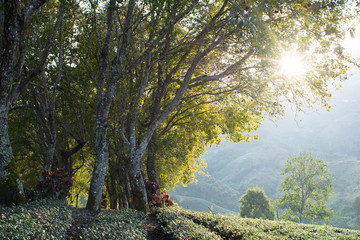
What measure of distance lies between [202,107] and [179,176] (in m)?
11.3

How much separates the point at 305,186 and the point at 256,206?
15.0 m

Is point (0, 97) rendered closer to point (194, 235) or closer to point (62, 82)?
point (194, 235)

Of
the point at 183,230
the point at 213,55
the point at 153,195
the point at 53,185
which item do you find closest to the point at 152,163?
the point at 153,195

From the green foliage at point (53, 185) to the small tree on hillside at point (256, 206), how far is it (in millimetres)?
52453

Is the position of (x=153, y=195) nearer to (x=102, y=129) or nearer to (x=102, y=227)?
(x=102, y=129)

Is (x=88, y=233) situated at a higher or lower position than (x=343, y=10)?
→ lower

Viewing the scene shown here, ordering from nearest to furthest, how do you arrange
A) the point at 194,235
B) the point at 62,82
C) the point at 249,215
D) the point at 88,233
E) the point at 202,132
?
1. the point at 88,233
2. the point at 194,235
3. the point at 62,82
4. the point at 202,132
5. the point at 249,215

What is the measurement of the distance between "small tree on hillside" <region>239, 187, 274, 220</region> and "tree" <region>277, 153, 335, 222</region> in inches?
424

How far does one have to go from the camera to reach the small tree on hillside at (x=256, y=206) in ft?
193

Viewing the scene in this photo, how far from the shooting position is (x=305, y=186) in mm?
47344

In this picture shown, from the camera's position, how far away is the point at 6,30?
29.2ft

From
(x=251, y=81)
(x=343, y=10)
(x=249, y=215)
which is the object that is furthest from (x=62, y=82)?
(x=249, y=215)

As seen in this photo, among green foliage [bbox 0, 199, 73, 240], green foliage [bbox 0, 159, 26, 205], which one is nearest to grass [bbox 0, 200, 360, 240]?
green foliage [bbox 0, 199, 73, 240]

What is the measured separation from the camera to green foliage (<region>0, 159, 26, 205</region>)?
9.34 m
